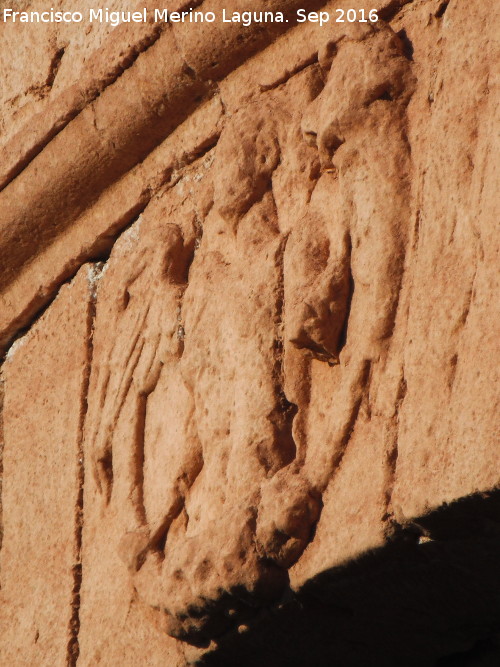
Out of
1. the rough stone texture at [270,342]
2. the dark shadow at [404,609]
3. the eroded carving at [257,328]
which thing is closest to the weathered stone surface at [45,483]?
the rough stone texture at [270,342]

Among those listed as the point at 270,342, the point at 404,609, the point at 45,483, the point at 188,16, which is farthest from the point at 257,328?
the point at 45,483

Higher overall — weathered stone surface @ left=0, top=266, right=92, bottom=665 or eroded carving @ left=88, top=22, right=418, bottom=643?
eroded carving @ left=88, top=22, right=418, bottom=643

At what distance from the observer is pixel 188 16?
2.59 metres

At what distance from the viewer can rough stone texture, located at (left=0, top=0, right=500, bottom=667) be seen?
6.30ft

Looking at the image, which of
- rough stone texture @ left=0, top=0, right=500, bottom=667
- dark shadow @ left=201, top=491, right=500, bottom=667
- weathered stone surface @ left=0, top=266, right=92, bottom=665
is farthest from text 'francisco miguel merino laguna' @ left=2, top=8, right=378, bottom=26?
dark shadow @ left=201, top=491, right=500, bottom=667

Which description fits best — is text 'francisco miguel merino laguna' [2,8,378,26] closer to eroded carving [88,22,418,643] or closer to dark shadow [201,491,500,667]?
eroded carving [88,22,418,643]

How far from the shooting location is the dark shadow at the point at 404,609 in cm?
186

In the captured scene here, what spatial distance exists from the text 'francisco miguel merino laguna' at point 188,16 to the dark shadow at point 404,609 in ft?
2.97

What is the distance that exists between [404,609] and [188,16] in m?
1.23

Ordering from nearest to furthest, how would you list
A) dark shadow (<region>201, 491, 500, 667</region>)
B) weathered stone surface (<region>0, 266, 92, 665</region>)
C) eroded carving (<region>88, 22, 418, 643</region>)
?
1. dark shadow (<region>201, 491, 500, 667</region>)
2. eroded carving (<region>88, 22, 418, 643</region>)
3. weathered stone surface (<region>0, 266, 92, 665</region>)

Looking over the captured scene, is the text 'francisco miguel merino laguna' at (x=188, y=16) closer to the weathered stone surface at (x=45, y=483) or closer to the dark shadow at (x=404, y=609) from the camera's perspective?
the weathered stone surface at (x=45, y=483)

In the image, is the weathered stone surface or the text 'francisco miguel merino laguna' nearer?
the text 'francisco miguel merino laguna'

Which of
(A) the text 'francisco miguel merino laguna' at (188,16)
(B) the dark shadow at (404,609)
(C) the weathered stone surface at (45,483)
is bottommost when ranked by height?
(C) the weathered stone surface at (45,483)

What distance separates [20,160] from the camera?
9.79 ft
